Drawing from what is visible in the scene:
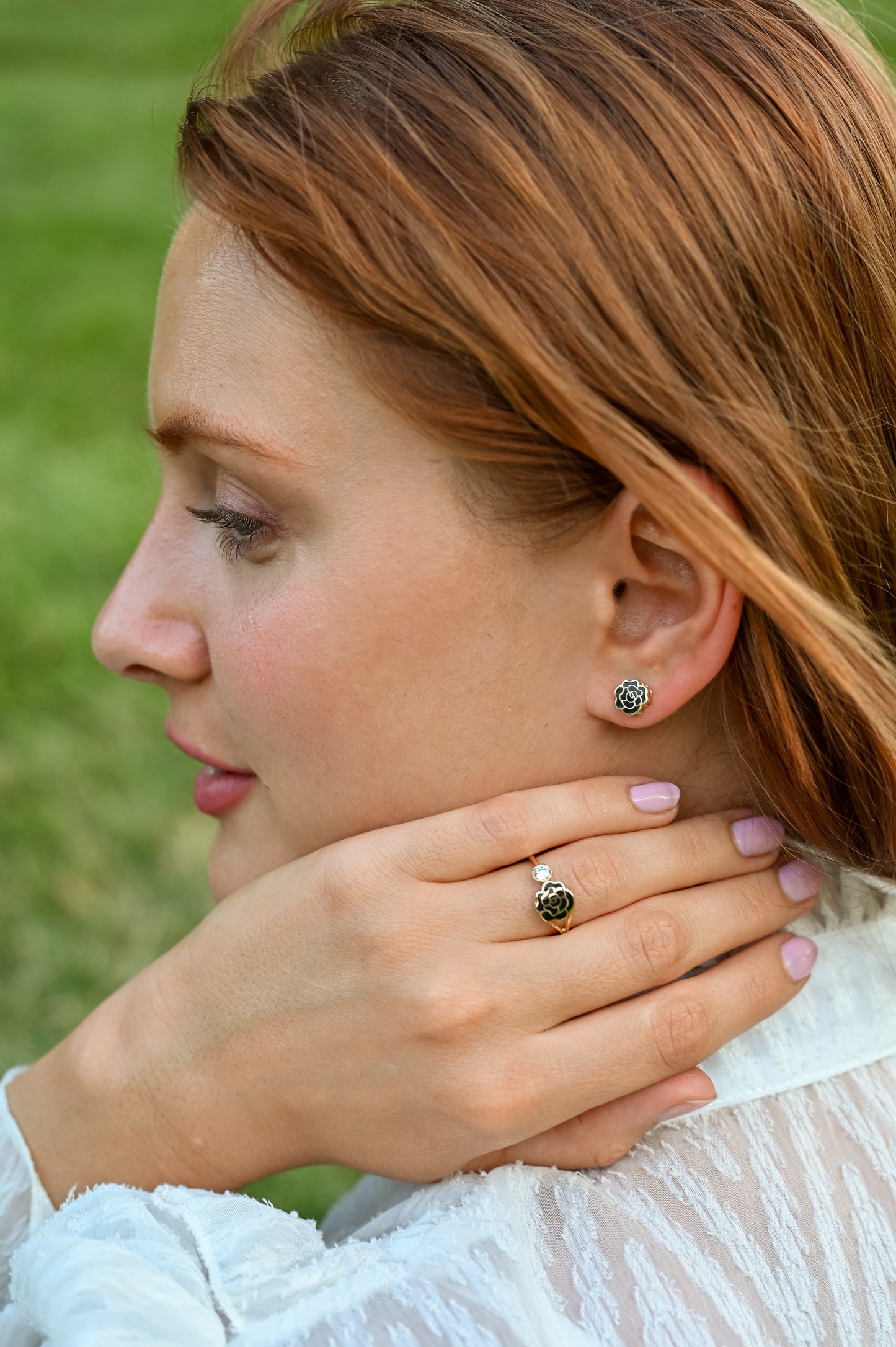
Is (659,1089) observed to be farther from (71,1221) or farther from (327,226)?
(327,226)

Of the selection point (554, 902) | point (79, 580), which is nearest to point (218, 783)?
point (554, 902)

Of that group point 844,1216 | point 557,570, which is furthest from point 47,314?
point 844,1216

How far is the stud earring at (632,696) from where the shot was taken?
179cm

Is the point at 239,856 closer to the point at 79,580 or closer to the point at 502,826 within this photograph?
the point at 502,826

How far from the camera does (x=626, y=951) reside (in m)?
1.75

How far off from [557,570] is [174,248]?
821 millimetres

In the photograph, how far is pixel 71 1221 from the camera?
164 centimetres

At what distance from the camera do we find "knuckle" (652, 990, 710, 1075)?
1728 mm

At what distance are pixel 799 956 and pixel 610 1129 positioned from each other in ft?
1.23

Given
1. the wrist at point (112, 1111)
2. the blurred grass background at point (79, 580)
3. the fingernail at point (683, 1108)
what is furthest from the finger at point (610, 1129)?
the blurred grass background at point (79, 580)

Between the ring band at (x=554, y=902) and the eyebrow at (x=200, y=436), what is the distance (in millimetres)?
681

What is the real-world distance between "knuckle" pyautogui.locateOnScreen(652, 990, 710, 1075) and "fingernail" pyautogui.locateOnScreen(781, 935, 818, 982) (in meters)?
0.17

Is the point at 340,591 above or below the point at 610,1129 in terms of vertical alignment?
above

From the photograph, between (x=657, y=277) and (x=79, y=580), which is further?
(x=79, y=580)
